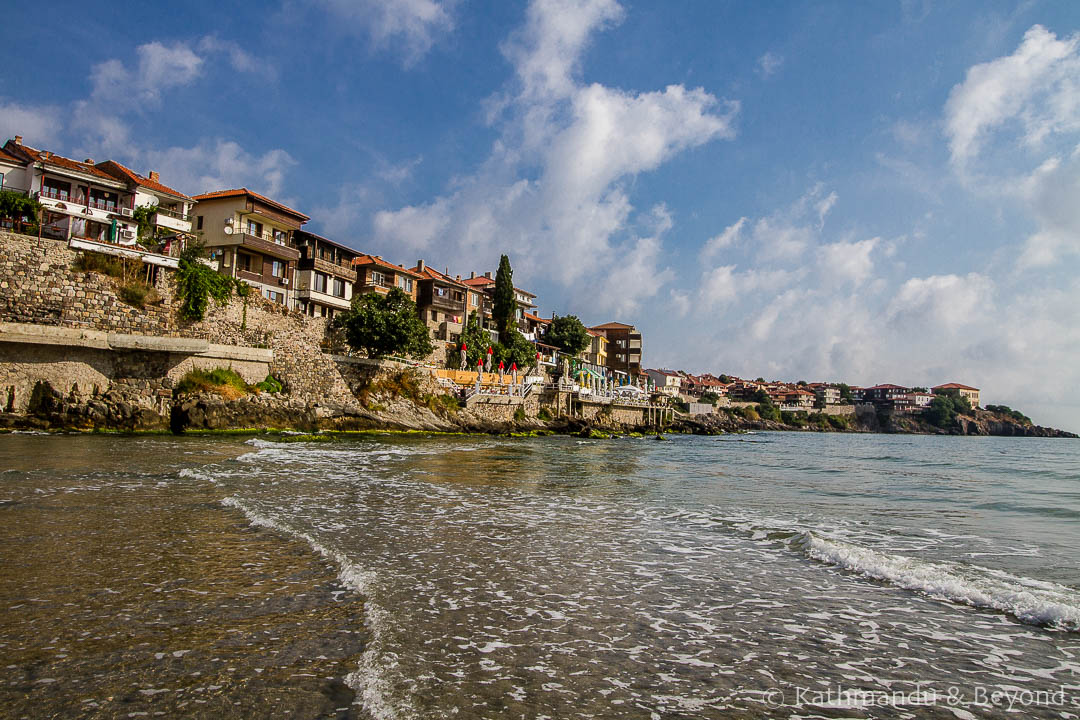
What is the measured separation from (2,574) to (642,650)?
5.92 meters

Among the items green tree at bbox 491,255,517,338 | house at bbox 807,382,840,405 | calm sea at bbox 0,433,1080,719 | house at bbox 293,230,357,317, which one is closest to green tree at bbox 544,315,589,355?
green tree at bbox 491,255,517,338

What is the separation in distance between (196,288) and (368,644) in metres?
33.1

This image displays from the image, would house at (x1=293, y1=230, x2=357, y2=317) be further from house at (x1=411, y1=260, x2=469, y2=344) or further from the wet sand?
the wet sand

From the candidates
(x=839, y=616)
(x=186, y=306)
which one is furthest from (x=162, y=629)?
(x=186, y=306)

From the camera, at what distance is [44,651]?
414 centimetres

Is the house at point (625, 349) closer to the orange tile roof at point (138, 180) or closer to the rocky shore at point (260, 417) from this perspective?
the rocky shore at point (260, 417)

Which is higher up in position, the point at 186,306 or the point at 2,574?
the point at 186,306

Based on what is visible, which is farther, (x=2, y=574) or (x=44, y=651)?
(x=2, y=574)

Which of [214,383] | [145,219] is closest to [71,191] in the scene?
[145,219]

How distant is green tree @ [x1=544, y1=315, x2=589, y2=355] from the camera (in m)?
82.4

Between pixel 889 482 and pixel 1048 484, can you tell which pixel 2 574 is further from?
pixel 1048 484

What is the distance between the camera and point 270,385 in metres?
34.2

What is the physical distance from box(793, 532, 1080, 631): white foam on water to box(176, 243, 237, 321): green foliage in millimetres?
32503

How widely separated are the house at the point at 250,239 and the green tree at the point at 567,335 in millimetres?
41312
